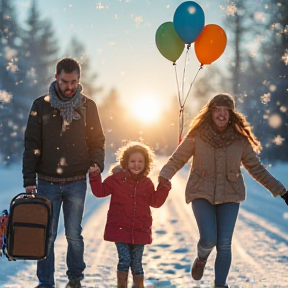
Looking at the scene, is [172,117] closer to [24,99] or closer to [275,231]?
[24,99]

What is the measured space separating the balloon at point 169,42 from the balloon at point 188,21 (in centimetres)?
27

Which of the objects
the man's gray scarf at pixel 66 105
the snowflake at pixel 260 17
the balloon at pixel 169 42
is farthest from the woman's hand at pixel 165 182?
the snowflake at pixel 260 17

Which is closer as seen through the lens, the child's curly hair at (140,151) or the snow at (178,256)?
the child's curly hair at (140,151)

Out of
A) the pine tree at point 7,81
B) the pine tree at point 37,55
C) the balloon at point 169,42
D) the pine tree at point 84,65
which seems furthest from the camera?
the pine tree at point 84,65

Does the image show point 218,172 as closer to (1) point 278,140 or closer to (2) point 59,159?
(2) point 59,159

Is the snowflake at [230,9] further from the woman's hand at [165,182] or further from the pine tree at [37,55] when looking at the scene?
the woman's hand at [165,182]

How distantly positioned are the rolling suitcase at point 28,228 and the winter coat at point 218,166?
4.22 feet

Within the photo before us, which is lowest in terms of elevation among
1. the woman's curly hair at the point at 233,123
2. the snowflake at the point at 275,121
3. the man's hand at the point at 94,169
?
the man's hand at the point at 94,169

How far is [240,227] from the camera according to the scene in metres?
10.8

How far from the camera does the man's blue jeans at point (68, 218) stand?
5.24 m

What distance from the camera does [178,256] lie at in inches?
309

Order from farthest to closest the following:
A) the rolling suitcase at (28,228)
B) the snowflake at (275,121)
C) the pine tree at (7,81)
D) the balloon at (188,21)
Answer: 1. the pine tree at (7,81)
2. the snowflake at (275,121)
3. the balloon at (188,21)
4. the rolling suitcase at (28,228)

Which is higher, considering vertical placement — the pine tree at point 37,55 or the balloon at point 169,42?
the pine tree at point 37,55

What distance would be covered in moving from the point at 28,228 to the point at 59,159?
2.42ft
